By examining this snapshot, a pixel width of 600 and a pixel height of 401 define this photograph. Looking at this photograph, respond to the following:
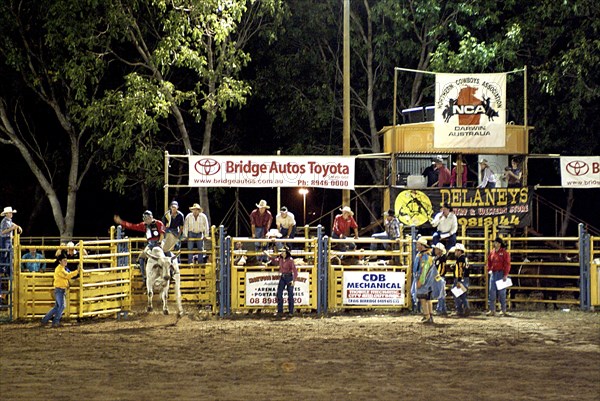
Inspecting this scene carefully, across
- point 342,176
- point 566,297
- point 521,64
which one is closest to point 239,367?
point 342,176

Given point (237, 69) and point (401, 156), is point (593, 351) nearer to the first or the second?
point (401, 156)

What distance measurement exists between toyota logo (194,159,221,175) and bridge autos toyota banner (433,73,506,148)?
516 centimetres

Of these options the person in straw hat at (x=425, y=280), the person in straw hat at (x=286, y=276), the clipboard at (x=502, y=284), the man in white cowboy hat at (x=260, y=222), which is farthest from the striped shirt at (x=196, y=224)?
the clipboard at (x=502, y=284)

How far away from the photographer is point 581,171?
22859 millimetres

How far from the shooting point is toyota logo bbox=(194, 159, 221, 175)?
72.3 feet

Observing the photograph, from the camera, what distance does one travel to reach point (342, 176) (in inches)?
881

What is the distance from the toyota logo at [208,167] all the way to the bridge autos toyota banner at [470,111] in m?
5.16

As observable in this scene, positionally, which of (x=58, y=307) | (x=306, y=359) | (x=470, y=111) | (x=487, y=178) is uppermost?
(x=470, y=111)

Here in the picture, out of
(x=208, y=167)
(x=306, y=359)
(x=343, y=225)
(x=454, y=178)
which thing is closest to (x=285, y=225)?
(x=343, y=225)

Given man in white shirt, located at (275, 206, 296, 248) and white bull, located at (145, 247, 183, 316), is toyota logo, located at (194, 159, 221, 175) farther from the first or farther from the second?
white bull, located at (145, 247, 183, 316)

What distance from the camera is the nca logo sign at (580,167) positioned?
22828 mm

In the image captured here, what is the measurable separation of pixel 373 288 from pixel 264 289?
226 cm

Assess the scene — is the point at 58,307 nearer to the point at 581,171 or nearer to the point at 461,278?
the point at 461,278

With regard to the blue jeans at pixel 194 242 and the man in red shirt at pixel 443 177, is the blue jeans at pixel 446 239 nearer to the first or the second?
the man in red shirt at pixel 443 177
